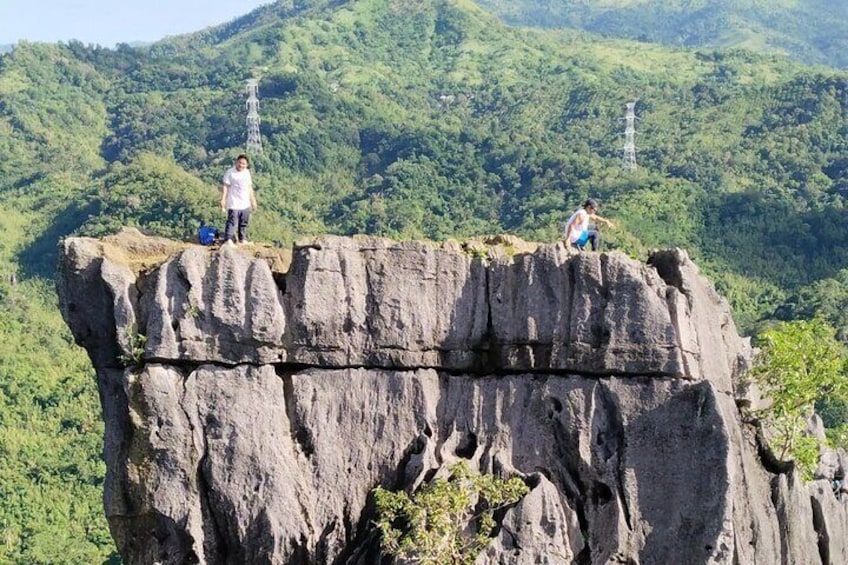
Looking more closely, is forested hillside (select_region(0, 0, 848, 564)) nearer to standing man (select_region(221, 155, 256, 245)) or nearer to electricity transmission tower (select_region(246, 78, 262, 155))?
electricity transmission tower (select_region(246, 78, 262, 155))

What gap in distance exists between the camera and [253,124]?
103812mm

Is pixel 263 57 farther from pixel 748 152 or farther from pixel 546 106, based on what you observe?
pixel 748 152

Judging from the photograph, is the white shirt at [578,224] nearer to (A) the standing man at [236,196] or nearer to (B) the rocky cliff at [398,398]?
(B) the rocky cliff at [398,398]

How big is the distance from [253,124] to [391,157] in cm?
1200

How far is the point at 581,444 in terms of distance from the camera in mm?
13578

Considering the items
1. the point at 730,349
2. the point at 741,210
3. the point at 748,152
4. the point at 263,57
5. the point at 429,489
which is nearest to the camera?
the point at 429,489

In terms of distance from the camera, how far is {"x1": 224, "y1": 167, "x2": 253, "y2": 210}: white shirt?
14.8m

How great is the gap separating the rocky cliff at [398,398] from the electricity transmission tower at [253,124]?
3392 inches

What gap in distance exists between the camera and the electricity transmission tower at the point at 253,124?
326 feet

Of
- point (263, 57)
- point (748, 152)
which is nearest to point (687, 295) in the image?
point (748, 152)

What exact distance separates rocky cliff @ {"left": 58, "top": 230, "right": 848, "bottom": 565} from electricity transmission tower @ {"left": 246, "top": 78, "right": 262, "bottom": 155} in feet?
283

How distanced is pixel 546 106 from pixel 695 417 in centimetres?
10834

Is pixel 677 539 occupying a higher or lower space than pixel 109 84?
lower

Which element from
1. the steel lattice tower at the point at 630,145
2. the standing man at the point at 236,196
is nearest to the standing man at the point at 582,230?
the standing man at the point at 236,196
